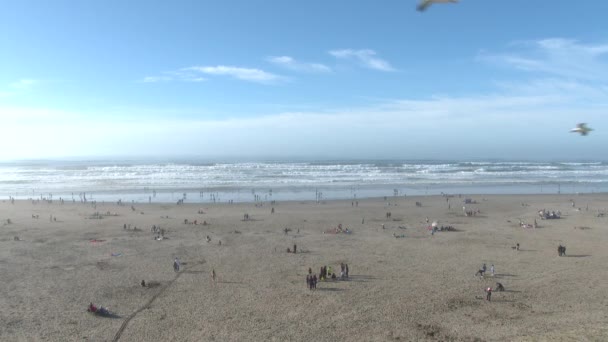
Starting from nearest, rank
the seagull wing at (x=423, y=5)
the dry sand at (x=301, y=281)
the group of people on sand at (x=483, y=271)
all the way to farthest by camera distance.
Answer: the seagull wing at (x=423, y=5), the dry sand at (x=301, y=281), the group of people on sand at (x=483, y=271)

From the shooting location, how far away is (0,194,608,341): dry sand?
46.6 feet

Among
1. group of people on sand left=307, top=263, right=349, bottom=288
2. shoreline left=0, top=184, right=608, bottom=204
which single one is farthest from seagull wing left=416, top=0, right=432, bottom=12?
shoreline left=0, top=184, right=608, bottom=204

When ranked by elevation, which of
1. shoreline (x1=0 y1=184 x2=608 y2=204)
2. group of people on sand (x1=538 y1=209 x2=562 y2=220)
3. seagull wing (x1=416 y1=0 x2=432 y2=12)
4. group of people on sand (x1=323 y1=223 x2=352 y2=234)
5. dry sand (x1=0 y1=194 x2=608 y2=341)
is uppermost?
seagull wing (x1=416 y1=0 x2=432 y2=12)

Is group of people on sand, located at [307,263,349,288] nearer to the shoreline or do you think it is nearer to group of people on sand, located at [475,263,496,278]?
group of people on sand, located at [475,263,496,278]

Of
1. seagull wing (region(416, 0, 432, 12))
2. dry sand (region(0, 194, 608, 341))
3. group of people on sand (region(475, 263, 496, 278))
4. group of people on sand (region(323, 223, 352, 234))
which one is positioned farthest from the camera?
group of people on sand (region(323, 223, 352, 234))

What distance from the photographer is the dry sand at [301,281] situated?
14.2 metres

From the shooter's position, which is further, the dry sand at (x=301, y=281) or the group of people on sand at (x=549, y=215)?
the group of people on sand at (x=549, y=215)

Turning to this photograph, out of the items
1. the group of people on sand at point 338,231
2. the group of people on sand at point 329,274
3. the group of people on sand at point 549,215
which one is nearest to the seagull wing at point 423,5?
the group of people on sand at point 329,274

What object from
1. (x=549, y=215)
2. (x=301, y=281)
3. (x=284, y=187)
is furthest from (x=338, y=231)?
(x=284, y=187)

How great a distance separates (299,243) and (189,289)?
31.7 feet

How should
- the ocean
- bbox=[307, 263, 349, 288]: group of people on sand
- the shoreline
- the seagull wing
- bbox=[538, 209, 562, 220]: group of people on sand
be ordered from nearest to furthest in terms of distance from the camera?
the seagull wing
bbox=[307, 263, 349, 288]: group of people on sand
bbox=[538, 209, 562, 220]: group of people on sand
the shoreline
the ocean


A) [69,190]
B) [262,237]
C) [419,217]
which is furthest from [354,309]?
[69,190]

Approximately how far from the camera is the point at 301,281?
19234mm

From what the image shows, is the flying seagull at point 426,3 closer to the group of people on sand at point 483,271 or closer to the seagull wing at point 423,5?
the seagull wing at point 423,5
